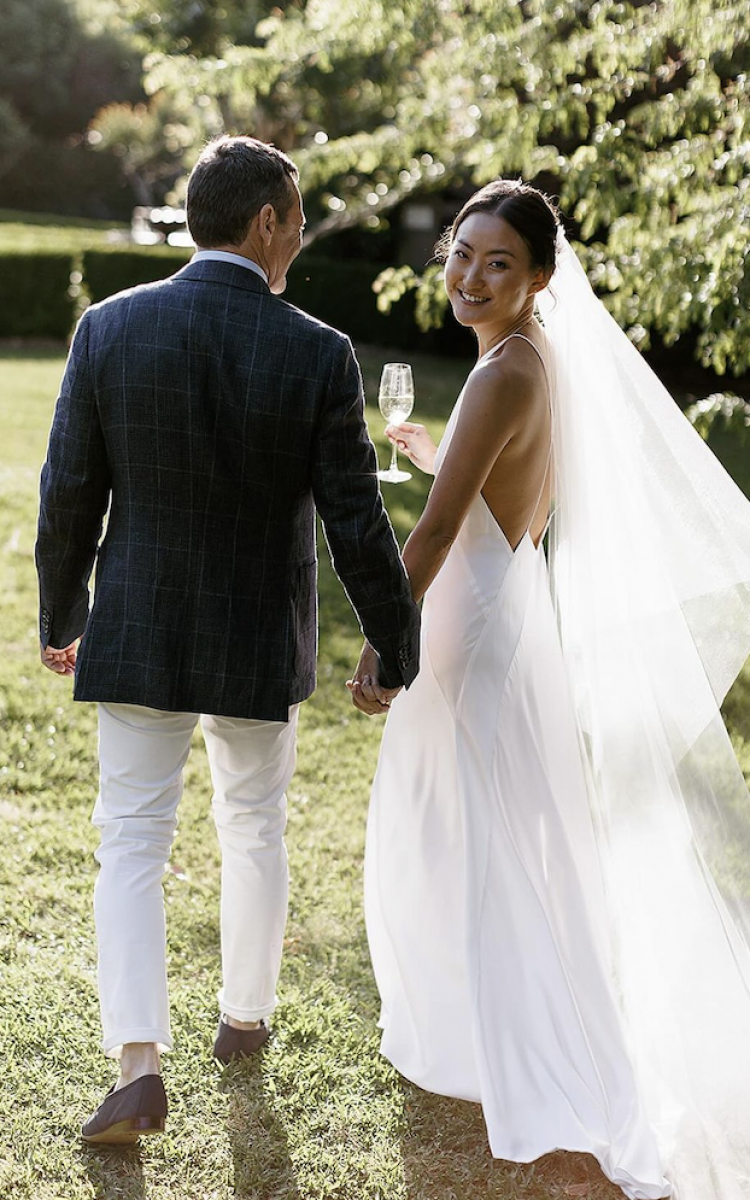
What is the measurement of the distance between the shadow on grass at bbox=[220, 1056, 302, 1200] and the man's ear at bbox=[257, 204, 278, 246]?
77.4 inches

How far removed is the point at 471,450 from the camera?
287 centimetres

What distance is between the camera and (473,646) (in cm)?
304

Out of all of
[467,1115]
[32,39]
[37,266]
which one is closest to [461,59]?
[467,1115]

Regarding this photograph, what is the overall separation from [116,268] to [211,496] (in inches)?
594

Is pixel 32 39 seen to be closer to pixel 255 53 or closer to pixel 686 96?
pixel 255 53

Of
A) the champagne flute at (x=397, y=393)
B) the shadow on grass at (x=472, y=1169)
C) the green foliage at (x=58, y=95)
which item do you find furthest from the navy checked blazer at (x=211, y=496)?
the green foliage at (x=58, y=95)

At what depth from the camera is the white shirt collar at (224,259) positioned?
2562 mm

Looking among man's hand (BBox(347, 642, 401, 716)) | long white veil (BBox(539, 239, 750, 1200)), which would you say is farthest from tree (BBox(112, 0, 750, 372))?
man's hand (BBox(347, 642, 401, 716))

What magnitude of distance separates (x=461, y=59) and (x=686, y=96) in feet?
4.88

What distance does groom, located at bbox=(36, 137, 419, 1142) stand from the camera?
2.54 m

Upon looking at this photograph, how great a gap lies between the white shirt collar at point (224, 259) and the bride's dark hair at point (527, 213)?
2.16ft

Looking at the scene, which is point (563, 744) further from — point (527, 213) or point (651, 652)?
point (527, 213)

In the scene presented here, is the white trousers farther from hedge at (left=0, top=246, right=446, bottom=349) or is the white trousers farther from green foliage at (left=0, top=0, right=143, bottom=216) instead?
green foliage at (left=0, top=0, right=143, bottom=216)

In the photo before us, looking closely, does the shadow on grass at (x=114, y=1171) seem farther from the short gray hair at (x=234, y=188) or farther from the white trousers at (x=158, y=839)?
the short gray hair at (x=234, y=188)
